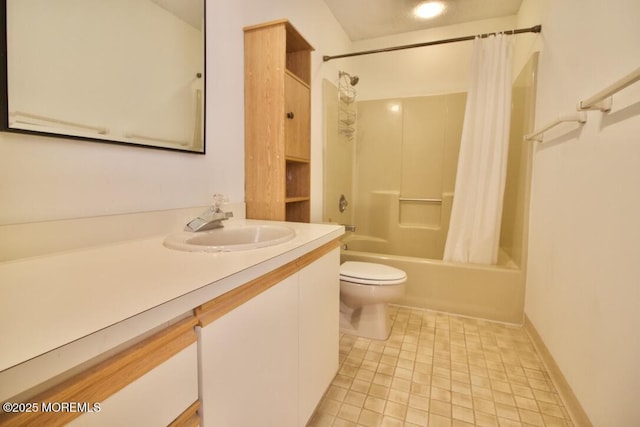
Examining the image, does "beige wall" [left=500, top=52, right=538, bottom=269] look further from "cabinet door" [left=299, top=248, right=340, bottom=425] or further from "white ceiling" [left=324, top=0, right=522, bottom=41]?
"cabinet door" [left=299, top=248, right=340, bottom=425]

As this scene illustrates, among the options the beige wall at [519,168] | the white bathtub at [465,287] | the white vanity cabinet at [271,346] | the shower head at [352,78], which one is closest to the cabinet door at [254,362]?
the white vanity cabinet at [271,346]

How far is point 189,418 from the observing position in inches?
20.9

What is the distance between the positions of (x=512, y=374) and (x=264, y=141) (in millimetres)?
1755

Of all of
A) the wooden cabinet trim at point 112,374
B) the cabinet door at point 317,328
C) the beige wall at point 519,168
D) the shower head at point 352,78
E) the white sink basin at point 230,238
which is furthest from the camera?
the shower head at point 352,78

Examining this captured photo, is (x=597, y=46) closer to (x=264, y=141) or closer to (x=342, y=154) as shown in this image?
(x=264, y=141)

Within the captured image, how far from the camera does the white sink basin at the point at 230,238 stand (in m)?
0.80

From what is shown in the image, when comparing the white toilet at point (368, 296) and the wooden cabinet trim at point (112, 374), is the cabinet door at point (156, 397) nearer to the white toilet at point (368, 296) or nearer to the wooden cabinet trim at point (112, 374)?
the wooden cabinet trim at point (112, 374)

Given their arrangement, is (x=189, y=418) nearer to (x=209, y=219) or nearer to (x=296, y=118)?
(x=209, y=219)

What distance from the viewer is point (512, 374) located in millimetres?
1452

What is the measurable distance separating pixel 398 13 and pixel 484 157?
153 cm

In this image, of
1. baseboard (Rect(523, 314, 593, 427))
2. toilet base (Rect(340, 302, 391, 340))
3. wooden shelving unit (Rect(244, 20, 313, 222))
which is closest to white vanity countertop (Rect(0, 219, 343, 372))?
wooden shelving unit (Rect(244, 20, 313, 222))

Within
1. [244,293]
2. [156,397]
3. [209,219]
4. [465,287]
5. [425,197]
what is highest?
[425,197]

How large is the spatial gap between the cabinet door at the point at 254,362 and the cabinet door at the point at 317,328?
0.06m

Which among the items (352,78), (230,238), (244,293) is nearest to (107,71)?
(230,238)
